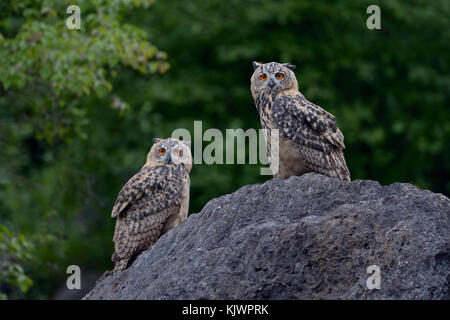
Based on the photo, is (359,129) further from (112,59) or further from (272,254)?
(272,254)

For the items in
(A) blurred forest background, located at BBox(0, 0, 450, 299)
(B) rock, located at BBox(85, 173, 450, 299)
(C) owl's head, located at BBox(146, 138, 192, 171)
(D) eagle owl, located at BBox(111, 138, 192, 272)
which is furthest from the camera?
(A) blurred forest background, located at BBox(0, 0, 450, 299)

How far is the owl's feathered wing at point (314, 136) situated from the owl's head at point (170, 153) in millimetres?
1496

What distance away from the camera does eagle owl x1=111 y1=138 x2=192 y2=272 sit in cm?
748

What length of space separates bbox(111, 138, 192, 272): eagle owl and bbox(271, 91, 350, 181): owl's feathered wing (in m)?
1.37

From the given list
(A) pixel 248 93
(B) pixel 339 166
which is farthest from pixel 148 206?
(A) pixel 248 93

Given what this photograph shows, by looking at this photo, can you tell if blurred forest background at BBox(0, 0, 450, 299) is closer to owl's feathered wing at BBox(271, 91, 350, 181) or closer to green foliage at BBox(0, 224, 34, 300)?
green foliage at BBox(0, 224, 34, 300)

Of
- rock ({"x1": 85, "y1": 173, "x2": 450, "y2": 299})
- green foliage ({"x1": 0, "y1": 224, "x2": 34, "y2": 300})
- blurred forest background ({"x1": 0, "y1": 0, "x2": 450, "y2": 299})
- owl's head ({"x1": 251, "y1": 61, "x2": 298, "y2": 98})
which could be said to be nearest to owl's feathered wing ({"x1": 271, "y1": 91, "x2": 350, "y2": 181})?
owl's head ({"x1": 251, "y1": 61, "x2": 298, "y2": 98})

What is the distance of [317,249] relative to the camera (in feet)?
17.9

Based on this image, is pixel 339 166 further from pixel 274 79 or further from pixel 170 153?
pixel 170 153

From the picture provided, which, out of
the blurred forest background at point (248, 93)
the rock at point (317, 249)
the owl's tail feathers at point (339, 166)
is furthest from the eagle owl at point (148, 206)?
the blurred forest background at point (248, 93)

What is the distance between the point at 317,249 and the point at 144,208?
2669 mm

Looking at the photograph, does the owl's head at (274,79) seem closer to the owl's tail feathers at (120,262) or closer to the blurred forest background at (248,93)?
the owl's tail feathers at (120,262)

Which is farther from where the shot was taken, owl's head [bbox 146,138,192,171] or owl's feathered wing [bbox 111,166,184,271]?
owl's head [bbox 146,138,192,171]

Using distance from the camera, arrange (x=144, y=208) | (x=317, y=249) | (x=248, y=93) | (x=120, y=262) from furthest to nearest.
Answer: (x=248, y=93)
(x=144, y=208)
(x=120, y=262)
(x=317, y=249)
